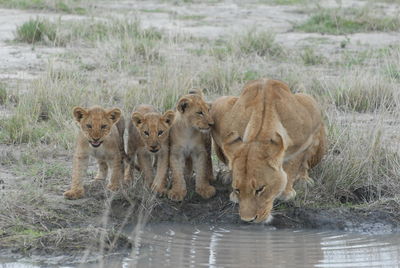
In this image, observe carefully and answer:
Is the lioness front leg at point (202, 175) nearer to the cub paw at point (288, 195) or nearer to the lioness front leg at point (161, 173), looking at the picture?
the lioness front leg at point (161, 173)

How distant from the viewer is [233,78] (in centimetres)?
Result: 1158

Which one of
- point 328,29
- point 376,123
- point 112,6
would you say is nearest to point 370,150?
point 376,123

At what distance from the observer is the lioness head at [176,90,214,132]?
7949 mm

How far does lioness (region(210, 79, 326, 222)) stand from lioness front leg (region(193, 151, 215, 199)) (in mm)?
157

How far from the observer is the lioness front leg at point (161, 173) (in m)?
8.05

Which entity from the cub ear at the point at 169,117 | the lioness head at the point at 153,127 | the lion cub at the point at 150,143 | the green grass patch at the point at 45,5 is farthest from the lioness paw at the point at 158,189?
the green grass patch at the point at 45,5

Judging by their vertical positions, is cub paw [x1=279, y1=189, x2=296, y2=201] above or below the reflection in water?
above

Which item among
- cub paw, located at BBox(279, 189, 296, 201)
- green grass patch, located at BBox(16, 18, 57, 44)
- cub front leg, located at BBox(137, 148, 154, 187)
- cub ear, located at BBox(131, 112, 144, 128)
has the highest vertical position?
green grass patch, located at BBox(16, 18, 57, 44)

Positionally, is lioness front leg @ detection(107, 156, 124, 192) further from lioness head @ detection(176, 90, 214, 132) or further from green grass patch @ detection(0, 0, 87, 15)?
green grass patch @ detection(0, 0, 87, 15)

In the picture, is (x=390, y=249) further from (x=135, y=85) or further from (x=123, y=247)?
(x=135, y=85)

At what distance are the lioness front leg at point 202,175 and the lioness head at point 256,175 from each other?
113 centimetres

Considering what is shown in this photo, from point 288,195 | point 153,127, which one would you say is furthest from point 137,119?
point 288,195

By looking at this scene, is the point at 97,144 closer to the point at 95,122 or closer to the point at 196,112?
the point at 95,122

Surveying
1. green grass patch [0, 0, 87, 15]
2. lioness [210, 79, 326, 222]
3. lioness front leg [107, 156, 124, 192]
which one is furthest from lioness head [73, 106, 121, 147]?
green grass patch [0, 0, 87, 15]
